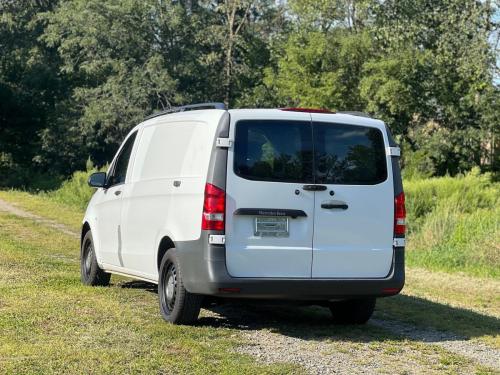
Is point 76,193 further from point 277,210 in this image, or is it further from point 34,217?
point 277,210

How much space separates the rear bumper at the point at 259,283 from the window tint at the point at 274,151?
0.78 meters

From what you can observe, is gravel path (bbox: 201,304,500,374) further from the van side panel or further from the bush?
the bush

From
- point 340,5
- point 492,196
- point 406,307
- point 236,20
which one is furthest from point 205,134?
point 236,20

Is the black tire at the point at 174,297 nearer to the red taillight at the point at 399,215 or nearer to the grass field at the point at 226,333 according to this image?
the grass field at the point at 226,333

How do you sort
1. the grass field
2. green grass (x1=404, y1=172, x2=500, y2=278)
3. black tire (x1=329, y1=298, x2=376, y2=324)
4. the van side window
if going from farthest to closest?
1. green grass (x1=404, y1=172, x2=500, y2=278)
2. the van side window
3. black tire (x1=329, y1=298, x2=376, y2=324)
4. the grass field

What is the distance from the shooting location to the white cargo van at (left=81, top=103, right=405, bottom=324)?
7.39m

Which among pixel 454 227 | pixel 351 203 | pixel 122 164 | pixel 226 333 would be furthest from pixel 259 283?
pixel 454 227

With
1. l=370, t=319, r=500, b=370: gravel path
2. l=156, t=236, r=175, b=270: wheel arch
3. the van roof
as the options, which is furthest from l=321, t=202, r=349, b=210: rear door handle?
l=156, t=236, r=175, b=270: wheel arch

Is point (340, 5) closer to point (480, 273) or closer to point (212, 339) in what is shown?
point (480, 273)

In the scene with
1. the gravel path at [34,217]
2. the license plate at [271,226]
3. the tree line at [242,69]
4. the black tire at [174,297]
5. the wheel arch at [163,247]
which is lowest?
the gravel path at [34,217]

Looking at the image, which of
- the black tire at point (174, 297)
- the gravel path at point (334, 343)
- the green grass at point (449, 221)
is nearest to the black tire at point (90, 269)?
the gravel path at point (334, 343)

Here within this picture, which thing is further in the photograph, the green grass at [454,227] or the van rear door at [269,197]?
the green grass at [454,227]

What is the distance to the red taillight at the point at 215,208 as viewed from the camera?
733cm

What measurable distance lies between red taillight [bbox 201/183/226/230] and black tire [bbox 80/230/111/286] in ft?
11.6
